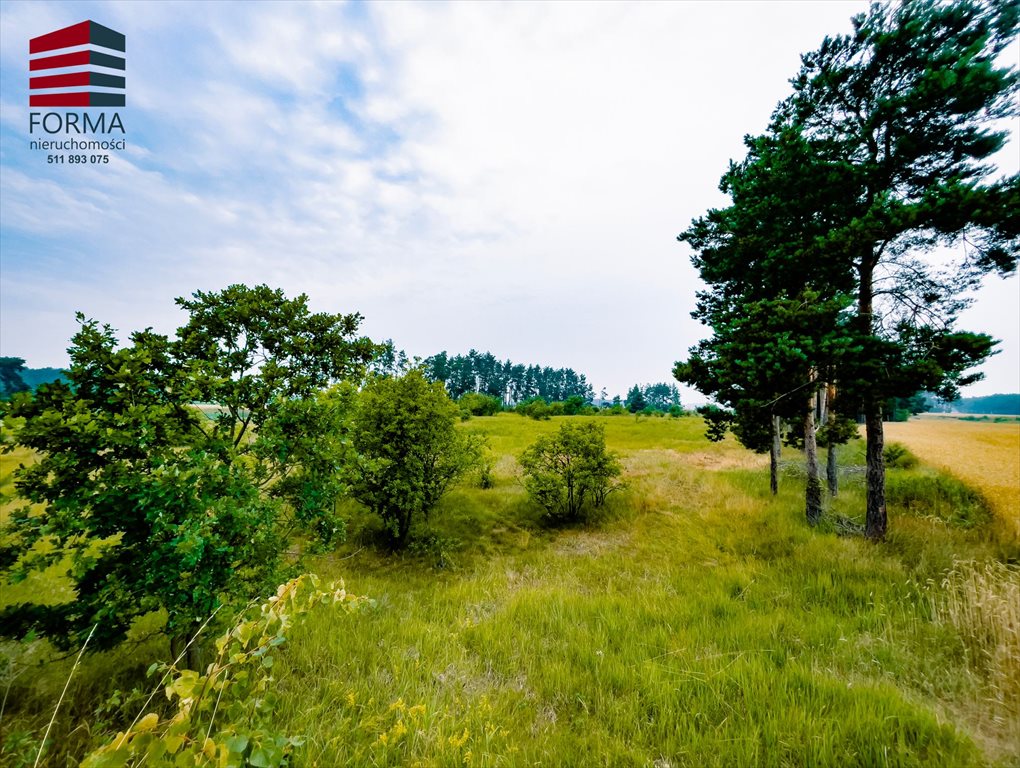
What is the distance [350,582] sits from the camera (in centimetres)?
914

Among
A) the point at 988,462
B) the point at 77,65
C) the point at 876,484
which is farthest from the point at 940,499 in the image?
the point at 77,65

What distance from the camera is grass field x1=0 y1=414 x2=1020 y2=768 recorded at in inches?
132

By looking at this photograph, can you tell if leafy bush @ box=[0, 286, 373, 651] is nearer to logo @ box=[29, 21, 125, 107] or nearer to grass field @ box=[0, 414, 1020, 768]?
grass field @ box=[0, 414, 1020, 768]

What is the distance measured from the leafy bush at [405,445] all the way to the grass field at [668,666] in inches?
92.2

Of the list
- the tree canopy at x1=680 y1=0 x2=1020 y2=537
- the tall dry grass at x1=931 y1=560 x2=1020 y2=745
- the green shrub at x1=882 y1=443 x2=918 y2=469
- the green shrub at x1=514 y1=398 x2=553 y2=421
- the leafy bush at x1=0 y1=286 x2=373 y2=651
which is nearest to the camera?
the tall dry grass at x1=931 y1=560 x2=1020 y2=745

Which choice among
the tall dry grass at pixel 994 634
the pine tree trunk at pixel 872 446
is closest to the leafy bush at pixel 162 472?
the tall dry grass at pixel 994 634

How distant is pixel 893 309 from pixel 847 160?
11.7ft

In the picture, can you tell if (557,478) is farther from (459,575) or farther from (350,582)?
(350,582)

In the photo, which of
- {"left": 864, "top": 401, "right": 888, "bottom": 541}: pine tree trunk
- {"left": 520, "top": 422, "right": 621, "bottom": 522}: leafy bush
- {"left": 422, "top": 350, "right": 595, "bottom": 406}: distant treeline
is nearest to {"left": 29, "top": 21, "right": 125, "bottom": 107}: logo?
{"left": 520, "top": 422, "right": 621, "bottom": 522}: leafy bush

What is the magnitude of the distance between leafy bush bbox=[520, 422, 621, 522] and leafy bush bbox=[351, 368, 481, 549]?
3.41 m

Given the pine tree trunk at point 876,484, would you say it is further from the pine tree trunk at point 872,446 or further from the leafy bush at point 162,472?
the leafy bush at point 162,472

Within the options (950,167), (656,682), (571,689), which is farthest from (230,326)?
(950,167)

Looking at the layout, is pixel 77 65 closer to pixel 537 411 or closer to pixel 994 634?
pixel 994 634

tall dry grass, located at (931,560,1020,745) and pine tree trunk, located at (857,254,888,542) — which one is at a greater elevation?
pine tree trunk, located at (857,254,888,542)
